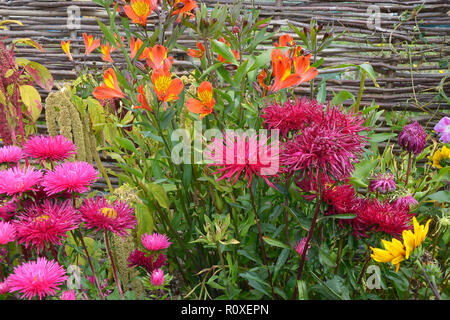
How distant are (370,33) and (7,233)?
1.58 meters

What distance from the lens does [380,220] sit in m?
0.68

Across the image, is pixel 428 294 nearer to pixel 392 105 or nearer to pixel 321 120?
pixel 321 120

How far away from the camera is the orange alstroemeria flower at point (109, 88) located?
2.44 feet

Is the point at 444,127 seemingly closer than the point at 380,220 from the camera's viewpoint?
No

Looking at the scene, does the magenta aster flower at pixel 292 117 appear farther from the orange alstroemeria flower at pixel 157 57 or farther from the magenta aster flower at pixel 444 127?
the magenta aster flower at pixel 444 127

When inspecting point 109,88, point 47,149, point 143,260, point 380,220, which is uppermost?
point 109,88

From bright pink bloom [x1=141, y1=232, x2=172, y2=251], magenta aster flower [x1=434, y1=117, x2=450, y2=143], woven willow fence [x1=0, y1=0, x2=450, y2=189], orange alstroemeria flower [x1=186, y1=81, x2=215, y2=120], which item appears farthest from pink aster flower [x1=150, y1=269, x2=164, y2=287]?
woven willow fence [x1=0, y1=0, x2=450, y2=189]

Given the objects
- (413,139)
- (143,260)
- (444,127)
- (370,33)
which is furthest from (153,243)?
(370,33)

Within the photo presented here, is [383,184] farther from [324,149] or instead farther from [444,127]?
[444,127]

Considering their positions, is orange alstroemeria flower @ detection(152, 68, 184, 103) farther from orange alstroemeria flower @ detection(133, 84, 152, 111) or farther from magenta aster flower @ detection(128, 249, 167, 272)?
magenta aster flower @ detection(128, 249, 167, 272)

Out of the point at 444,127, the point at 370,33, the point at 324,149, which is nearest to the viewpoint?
the point at 324,149

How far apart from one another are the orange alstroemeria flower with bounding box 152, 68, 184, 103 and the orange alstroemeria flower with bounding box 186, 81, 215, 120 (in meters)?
0.04

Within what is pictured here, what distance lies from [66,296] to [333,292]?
1.46 ft

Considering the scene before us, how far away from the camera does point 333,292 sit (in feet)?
2.33
